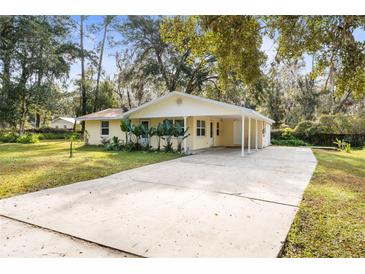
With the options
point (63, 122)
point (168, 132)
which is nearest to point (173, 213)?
point (168, 132)

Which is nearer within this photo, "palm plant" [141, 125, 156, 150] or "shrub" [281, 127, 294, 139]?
"palm plant" [141, 125, 156, 150]

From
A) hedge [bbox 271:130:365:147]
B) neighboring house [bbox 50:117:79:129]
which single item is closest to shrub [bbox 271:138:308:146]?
hedge [bbox 271:130:365:147]

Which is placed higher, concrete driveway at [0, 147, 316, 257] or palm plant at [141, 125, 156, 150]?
palm plant at [141, 125, 156, 150]

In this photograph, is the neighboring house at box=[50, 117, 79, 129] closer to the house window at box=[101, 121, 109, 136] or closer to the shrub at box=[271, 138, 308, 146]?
the house window at box=[101, 121, 109, 136]

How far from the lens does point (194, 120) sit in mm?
14516

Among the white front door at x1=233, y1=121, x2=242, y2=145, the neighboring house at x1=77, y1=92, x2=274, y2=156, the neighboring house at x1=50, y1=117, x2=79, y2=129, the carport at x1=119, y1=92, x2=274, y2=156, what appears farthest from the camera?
the neighboring house at x1=50, y1=117, x2=79, y2=129

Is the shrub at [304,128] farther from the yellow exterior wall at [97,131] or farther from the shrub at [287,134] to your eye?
the yellow exterior wall at [97,131]

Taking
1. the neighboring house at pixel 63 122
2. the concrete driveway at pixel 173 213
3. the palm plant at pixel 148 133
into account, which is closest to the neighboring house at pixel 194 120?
the palm plant at pixel 148 133

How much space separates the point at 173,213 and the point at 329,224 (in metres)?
2.41

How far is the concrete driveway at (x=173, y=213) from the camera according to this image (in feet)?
9.77

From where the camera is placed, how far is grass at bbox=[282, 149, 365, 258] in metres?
2.91

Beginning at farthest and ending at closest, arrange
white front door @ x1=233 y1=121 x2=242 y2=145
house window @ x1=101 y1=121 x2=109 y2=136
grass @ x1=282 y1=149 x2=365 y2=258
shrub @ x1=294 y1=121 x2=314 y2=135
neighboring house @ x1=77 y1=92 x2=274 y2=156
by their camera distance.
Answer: shrub @ x1=294 y1=121 x2=314 y2=135, white front door @ x1=233 y1=121 x2=242 y2=145, house window @ x1=101 y1=121 x2=109 y2=136, neighboring house @ x1=77 y1=92 x2=274 y2=156, grass @ x1=282 y1=149 x2=365 y2=258

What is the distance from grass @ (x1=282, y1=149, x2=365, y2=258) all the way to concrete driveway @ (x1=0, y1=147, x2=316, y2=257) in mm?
182

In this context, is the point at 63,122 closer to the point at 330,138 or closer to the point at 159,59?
the point at 159,59
